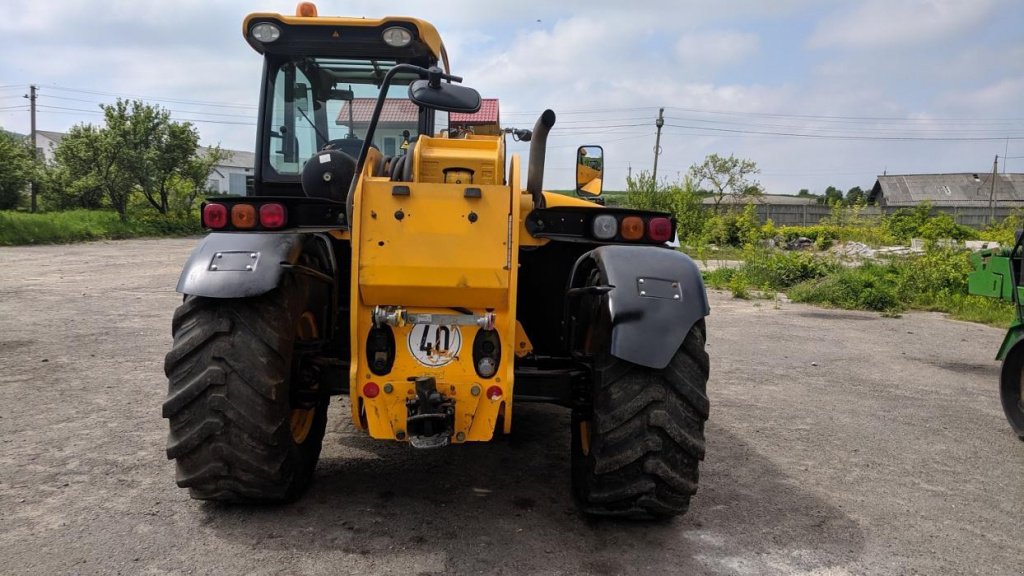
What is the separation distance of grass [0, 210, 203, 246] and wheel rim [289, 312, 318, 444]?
856 inches

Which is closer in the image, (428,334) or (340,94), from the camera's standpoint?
(428,334)

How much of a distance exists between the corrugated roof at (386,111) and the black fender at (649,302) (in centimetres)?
209

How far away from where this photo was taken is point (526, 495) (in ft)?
12.3

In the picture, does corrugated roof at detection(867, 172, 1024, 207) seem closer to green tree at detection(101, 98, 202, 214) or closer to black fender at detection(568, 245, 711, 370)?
green tree at detection(101, 98, 202, 214)

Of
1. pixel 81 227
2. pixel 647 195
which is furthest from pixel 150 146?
pixel 647 195

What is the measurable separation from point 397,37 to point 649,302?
94.7 inches

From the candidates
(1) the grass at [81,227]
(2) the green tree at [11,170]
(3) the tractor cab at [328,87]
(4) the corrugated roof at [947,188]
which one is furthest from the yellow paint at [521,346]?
(4) the corrugated roof at [947,188]

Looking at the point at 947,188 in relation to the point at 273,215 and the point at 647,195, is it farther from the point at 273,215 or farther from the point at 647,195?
the point at 273,215

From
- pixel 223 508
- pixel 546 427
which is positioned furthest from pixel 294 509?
pixel 546 427

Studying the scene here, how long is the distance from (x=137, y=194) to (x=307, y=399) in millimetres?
32819

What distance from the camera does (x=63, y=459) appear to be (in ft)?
13.5

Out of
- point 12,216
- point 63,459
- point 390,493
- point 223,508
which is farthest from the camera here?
point 12,216

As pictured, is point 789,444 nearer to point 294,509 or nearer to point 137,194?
point 294,509

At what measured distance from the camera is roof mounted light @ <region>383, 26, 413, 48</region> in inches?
172
